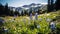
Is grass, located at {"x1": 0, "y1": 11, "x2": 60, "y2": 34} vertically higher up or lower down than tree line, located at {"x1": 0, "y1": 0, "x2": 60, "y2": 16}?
lower down

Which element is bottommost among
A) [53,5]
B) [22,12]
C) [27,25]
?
[27,25]

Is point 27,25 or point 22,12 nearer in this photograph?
point 27,25

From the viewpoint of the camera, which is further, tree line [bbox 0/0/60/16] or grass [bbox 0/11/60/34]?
tree line [bbox 0/0/60/16]

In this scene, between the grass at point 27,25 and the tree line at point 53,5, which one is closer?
the grass at point 27,25

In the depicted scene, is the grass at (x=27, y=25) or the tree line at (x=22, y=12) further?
the tree line at (x=22, y=12)

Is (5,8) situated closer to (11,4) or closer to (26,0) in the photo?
(11,4)

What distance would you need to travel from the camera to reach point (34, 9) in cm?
275

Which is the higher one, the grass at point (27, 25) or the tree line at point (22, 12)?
the tree line at point (22, 12)

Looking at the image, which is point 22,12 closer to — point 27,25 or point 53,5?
point 27,25

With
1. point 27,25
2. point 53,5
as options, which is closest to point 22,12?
point 27,25

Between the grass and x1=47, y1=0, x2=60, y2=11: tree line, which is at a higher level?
x1=47, y1=0, x2=60, y2=11: tree line

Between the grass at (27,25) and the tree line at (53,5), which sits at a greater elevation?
the tree line at (53,5)

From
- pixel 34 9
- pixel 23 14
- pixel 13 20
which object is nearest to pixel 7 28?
pixel 13 20

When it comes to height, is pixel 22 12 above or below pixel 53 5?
below
